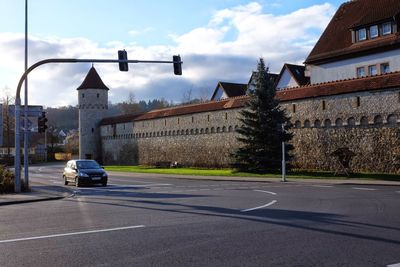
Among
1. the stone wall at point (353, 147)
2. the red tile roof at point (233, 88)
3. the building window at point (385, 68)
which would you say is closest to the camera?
the stone wall at point (353, 147)

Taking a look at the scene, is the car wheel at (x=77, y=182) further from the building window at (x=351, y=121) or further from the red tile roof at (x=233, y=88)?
the red tile roof at (x=233, y=88)

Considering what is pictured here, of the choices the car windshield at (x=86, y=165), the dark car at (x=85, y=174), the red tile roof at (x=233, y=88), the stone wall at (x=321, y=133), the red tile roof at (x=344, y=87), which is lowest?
the dark car at (x=85, y=174)

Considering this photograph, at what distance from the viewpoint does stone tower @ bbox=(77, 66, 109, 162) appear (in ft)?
242

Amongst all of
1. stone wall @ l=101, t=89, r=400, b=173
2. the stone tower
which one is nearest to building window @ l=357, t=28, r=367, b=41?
stone wall @ l=101, t=89, r=400, b=173

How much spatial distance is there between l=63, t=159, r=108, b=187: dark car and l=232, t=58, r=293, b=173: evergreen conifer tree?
11.6m

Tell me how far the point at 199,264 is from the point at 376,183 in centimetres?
2057

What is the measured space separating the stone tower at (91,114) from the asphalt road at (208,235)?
59598mm

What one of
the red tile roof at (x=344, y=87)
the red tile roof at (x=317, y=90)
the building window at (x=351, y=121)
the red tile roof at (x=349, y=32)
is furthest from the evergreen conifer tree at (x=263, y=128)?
the red tile roof at (x=349, y=32)

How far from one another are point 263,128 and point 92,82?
4531 centimetres

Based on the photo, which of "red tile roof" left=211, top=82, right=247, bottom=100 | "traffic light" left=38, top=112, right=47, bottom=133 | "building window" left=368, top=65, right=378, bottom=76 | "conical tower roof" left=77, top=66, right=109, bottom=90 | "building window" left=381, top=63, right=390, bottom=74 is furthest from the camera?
"conical tower roof" left=77, top=66, right=109, bottom=90

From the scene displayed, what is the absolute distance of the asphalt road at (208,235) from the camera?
24.3 ft

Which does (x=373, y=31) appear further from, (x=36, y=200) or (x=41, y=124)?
(x=36, y=200)

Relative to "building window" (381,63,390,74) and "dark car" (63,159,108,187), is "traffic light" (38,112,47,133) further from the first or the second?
"building window" (381,63,390,74)

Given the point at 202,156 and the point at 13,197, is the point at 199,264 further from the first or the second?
the point at 202,156
